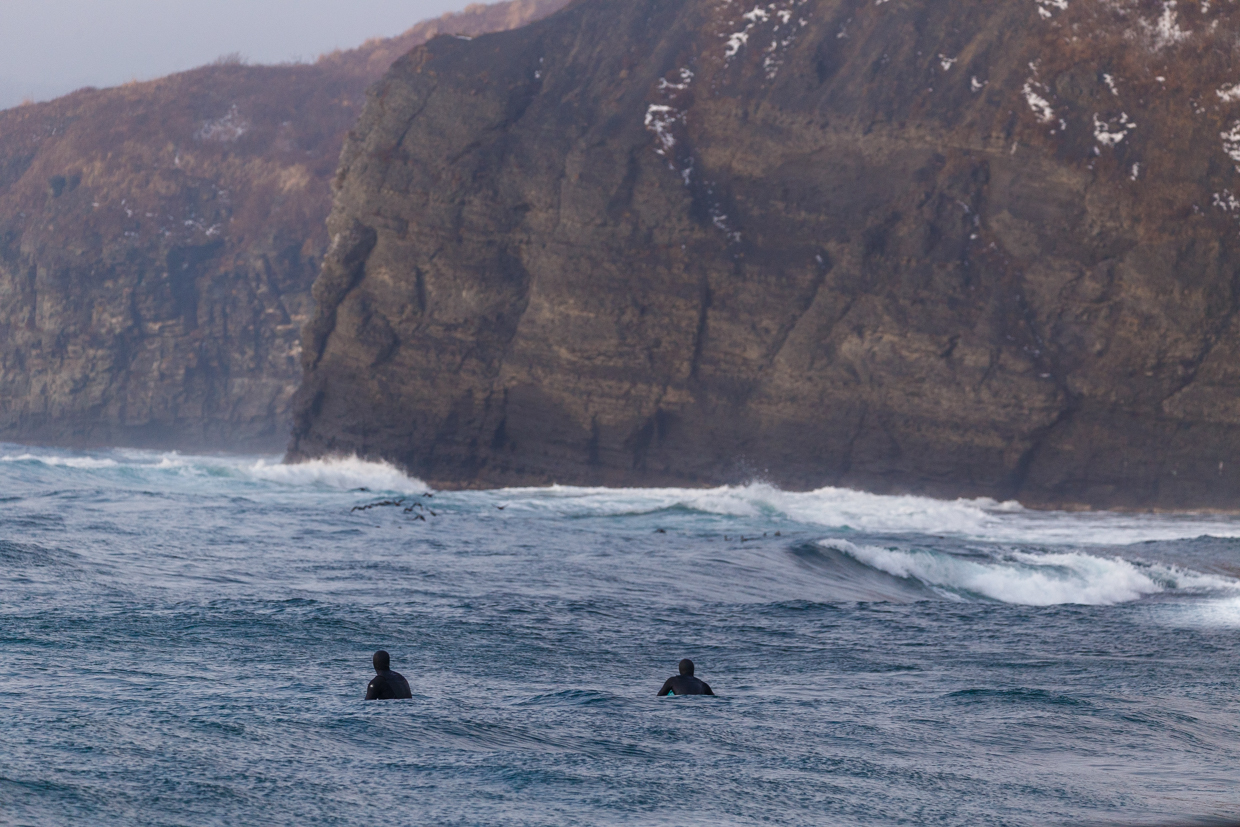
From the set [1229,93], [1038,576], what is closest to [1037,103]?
[1229,93]

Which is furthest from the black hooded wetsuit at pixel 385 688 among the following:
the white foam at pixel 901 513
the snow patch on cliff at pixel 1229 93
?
the snow patch on cliff at pixel 1229 93

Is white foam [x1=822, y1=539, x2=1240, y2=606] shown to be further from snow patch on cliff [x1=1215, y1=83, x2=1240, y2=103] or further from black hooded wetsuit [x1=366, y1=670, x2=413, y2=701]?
snow patch on cliff [x1=1215, y1=83, x2=1240, y2=103]

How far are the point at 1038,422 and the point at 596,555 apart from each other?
20209mm

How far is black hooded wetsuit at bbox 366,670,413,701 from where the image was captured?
335 inches

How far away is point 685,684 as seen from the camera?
914 centimetres

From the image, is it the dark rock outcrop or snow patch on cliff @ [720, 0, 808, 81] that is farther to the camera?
snow patch on cliff @ [720, 0, 808, 81]

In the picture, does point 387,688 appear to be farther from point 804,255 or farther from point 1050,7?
point 1050,7

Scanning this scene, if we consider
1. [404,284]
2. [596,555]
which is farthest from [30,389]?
[596,555]

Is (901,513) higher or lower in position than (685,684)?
lower

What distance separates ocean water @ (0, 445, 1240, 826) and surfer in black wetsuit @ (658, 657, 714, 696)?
13cm

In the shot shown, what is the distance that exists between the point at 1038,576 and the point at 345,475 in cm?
2592

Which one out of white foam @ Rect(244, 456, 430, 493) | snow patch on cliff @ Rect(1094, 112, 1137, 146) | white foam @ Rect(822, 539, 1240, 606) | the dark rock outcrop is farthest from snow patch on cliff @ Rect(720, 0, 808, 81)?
white foam @ Rect(822, 539, 1240, 606)

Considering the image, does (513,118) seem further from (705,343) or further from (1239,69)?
(1239,69)

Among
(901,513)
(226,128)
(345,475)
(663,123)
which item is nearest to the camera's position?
(901,513)
